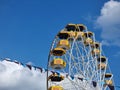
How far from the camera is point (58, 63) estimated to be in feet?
160

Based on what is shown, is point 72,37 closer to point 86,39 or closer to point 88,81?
point 86,39

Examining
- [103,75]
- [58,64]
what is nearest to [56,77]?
[58,64]

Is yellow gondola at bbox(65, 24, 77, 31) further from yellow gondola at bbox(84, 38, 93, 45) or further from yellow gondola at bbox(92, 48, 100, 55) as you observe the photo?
yellow gondola at bbox(92, 48, 100, 55)

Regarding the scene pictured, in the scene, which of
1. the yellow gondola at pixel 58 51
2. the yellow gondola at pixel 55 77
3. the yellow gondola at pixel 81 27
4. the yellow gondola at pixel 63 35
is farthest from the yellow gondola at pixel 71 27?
the yellow gondola at pixel 55 77

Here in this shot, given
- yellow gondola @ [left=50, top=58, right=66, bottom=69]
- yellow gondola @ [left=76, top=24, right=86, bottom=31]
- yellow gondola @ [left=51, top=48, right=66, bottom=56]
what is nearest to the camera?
yellow gondola @ [left=50, top=58, right=66, bottom=69]

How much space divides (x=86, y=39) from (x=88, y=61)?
3.39m

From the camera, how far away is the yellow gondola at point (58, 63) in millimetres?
48737

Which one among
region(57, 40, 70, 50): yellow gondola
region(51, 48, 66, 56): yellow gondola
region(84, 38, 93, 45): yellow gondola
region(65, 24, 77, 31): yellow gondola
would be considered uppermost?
region(65, 24, 77, 31): yellow gondola

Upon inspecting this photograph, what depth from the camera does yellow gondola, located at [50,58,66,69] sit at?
48.7 metres

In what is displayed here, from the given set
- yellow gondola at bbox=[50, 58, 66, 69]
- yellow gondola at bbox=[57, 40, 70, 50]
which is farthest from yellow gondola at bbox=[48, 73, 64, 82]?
yellow gondola at bbox=[57, 40, 70, 50]

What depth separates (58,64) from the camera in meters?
48.8

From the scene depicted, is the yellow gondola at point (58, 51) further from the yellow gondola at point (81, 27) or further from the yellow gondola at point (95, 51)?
the yellow gondola at point (95, 51)

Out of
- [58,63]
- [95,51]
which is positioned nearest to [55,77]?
[58,63]

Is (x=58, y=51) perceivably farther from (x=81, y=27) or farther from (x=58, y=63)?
(x=81, y=27)
